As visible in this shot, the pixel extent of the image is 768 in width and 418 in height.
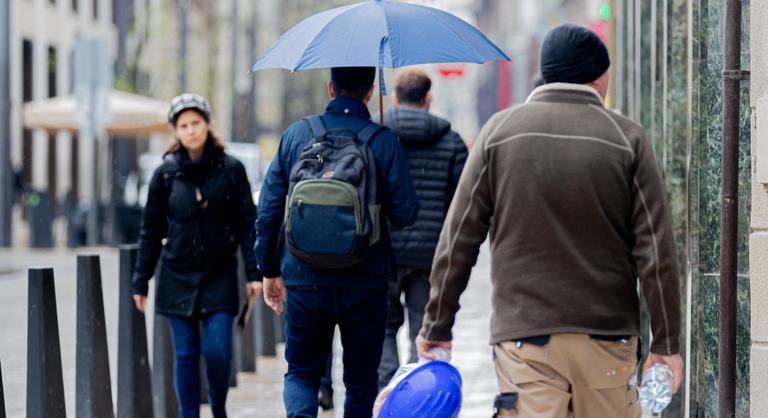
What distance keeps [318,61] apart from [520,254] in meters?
1.89

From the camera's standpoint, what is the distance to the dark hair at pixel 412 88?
7938mm

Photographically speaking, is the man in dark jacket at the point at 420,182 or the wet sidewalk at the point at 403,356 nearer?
the man in dark jacket at the point at 420,182

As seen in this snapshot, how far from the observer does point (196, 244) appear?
7324 mm

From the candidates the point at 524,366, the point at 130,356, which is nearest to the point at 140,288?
the point at 130,356

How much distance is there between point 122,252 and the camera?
7910mm

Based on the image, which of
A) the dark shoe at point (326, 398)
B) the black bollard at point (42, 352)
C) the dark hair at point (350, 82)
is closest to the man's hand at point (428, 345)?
the dark hair at point (350, 82)

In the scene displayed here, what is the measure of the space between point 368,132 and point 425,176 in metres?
1.92

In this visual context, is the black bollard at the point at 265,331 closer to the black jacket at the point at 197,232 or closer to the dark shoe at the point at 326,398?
the dark shoe at the point at 326,398

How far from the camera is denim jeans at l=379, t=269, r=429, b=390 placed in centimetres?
789

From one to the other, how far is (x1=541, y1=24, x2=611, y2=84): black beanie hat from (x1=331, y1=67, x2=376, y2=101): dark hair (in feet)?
5.52

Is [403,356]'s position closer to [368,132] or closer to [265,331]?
[265,331]

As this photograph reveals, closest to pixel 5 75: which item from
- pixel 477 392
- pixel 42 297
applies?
pixel 477 392

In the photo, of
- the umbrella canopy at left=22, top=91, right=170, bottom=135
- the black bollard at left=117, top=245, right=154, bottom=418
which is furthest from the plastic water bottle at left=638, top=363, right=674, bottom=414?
the umbrella canopy at left=22, top=91, right=170, bottom=135

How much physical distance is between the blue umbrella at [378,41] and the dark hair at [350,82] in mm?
106
